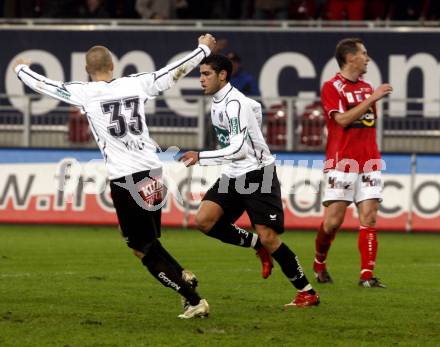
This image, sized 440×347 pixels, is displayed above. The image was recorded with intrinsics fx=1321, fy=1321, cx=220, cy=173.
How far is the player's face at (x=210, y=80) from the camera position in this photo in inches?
455

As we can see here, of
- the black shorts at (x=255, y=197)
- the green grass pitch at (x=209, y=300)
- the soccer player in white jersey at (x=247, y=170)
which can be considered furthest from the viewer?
the black shorts at (x=255, y=197)

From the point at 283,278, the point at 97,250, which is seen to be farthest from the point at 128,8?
the point at 283,278

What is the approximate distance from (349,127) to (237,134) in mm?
2544

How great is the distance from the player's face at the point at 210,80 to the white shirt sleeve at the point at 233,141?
0.30 meters

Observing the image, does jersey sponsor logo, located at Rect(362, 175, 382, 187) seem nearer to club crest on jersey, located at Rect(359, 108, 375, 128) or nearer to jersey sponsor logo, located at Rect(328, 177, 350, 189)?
jersey sponsor logo, located at Rect(328, 177, 350, 189)

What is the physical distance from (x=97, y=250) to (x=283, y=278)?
3.90m

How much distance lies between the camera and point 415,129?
21438 mm

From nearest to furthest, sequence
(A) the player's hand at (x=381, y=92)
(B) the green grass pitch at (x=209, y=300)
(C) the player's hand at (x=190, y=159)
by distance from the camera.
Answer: (B) the green grass pitch at (x=209, y=300) → (C) the player's hand at (x=190, y=159) → (A) the player's hand at (x=381, y=92)

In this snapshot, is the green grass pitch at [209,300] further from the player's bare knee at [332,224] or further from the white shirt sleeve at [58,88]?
the white shirt sleeve at [58,88]

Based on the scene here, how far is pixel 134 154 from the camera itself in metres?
10.5

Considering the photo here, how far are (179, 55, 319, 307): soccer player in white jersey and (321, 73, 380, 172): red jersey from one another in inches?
61.5

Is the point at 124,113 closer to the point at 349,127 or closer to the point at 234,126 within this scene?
the point at 234,126

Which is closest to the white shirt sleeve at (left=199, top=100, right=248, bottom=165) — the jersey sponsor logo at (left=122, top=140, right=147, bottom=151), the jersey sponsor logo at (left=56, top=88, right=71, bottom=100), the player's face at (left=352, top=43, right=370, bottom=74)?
the jersey sponsor logo at (left=122, top=140, right=147, bottom=151)

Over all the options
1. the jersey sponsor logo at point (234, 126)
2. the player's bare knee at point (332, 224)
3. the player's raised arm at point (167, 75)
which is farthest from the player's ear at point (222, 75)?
the player's bare knee at point (332, 224)
